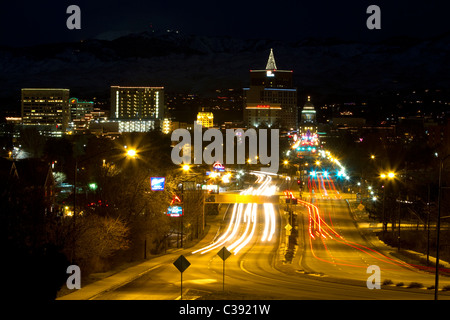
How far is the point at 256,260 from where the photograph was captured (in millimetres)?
38625

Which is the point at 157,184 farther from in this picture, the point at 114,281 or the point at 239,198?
the point at 239,198

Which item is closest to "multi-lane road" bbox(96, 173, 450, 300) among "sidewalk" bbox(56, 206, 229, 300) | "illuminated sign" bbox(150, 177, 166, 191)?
"sidewalk" bbox(56, 206, 229, 300)

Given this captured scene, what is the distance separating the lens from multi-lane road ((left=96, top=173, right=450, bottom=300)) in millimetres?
23078

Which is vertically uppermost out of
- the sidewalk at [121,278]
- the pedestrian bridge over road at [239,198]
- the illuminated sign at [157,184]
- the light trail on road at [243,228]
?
the illuminated sign at [157,184]

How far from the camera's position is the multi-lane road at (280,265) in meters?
23.1

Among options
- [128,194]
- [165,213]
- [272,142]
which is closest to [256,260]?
[165,213]

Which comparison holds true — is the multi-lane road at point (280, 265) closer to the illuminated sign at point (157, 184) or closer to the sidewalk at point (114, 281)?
the sidewalk at point (114, 281)


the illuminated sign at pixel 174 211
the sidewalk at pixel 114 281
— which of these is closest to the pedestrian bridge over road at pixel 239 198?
the illuminated sign at pixel 174 211

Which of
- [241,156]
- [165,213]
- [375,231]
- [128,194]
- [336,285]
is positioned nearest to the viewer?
[336,285]

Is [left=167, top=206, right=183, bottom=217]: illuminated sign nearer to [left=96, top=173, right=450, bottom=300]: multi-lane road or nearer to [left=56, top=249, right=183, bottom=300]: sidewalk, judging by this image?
[left=96, top=173, right=450, bottom=300]: multi-lane road

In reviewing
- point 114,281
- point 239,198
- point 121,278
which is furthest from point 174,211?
point 239,198
